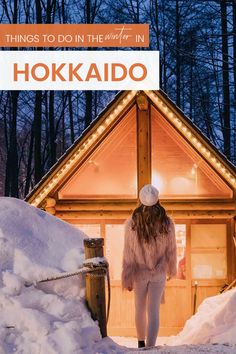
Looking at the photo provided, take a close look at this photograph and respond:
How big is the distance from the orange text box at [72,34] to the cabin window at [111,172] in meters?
6.89

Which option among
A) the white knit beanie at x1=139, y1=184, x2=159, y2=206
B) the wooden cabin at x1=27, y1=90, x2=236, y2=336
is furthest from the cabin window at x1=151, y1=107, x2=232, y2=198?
the white knit beanie at x1=139, y1=184, x2=159, y2=206

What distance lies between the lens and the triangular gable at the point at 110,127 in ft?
30.7

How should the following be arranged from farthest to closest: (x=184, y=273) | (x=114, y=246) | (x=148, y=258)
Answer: (x=114, y=246), (x=184, y=273), (x=148, y=258)

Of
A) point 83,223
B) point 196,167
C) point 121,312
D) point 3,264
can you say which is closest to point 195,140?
point 196,167

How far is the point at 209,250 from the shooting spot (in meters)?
10.0

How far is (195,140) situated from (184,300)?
2883 millimetres

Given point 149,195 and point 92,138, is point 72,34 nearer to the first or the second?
point 92,138

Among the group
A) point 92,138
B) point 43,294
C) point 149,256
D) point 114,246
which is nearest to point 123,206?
point 114,246

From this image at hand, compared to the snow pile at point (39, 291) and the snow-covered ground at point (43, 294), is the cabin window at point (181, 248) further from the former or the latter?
the snow pile at point (39, 291)

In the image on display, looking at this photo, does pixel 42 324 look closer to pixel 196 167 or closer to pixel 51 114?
pixel 196 167

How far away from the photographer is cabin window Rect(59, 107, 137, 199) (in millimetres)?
9859

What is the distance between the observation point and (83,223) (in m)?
10.1

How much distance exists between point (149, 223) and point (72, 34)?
15.6m

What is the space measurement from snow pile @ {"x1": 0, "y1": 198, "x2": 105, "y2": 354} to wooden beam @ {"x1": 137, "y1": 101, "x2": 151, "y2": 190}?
4.93m
